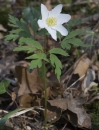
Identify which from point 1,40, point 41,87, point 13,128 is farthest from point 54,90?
point 1,40

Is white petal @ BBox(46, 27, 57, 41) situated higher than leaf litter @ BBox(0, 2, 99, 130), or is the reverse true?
white petal @ BBox(46, 27, 57, 41)

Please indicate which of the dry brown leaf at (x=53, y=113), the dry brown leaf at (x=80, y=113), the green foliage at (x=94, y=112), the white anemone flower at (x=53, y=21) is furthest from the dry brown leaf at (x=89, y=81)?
the white anemone flower at (x=53, y=21)

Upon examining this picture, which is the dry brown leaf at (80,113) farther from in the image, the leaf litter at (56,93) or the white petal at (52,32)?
the white petal at (52,32)

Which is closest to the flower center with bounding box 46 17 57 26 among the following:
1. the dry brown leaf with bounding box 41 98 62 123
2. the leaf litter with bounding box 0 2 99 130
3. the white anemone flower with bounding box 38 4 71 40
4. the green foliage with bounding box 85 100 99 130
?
the white anemone flower with bounding box 38 4 71 40

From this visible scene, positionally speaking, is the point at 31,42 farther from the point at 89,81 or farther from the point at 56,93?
the point at 89,81

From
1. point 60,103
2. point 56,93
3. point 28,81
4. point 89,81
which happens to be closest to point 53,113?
point 60,103

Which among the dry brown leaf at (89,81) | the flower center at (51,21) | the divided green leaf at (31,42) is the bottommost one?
the dry brown leaf at (89,81)

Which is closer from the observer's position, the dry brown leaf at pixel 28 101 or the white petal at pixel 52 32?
the white petal at pixel 52 32

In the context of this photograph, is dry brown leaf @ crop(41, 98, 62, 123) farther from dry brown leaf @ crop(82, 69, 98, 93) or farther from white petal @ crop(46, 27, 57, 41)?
white petal @ crop(46, 27, 57, 41)
